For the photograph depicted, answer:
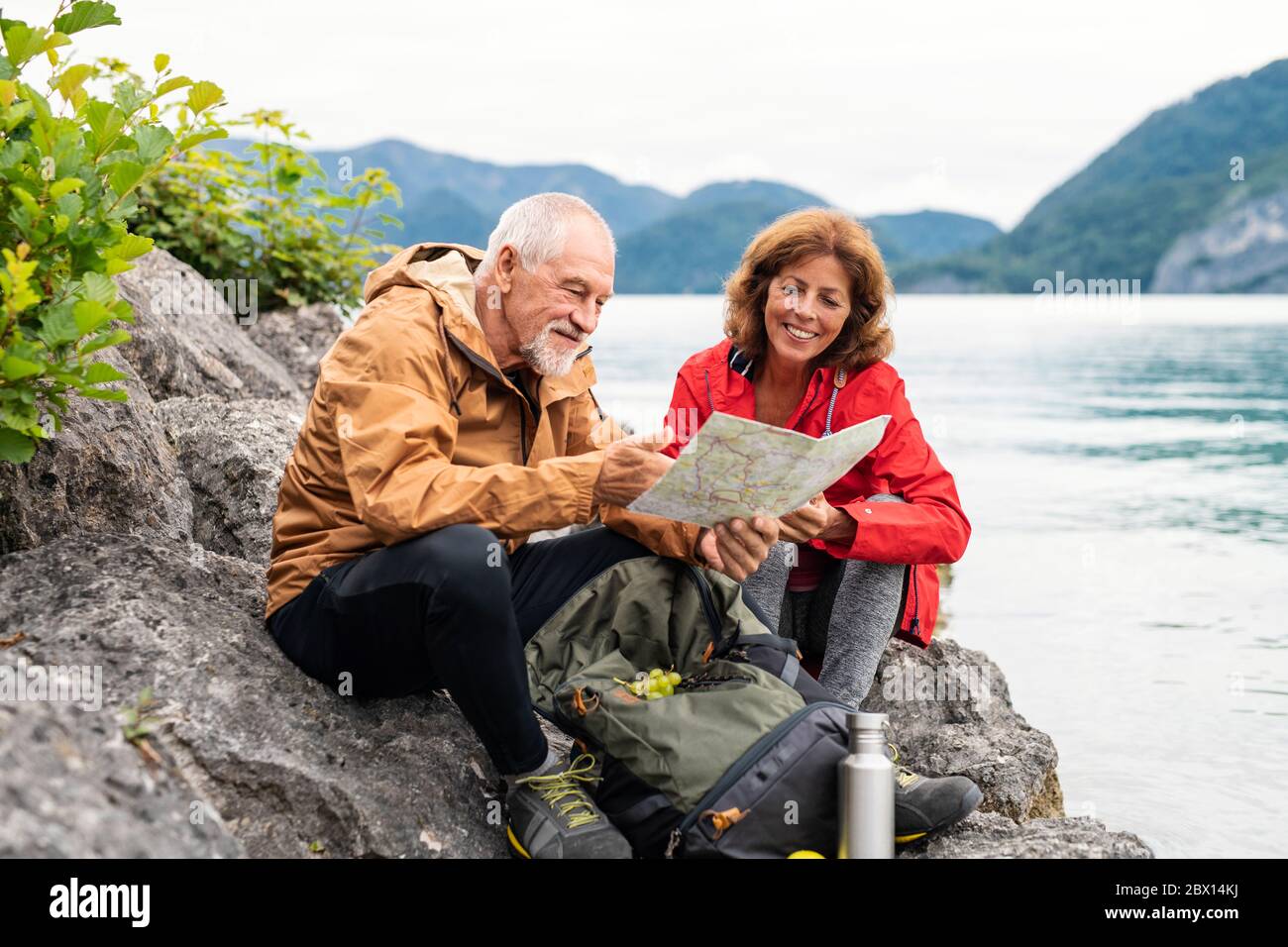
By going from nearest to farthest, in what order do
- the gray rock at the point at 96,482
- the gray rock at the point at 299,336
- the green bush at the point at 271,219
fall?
the gray rock at the point at 96,482 → the green bush at the point at 271,219 → the gray rock at the point at 299,336

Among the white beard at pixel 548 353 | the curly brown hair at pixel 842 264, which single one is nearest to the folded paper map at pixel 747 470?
the white beard at pixel 548 353

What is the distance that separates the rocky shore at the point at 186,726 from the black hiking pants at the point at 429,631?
140 mm

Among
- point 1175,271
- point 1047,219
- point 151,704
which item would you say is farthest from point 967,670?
point 1047,219

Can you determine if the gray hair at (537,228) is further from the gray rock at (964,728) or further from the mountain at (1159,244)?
the mountain at (1159,244)

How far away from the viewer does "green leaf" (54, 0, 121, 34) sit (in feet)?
10.4

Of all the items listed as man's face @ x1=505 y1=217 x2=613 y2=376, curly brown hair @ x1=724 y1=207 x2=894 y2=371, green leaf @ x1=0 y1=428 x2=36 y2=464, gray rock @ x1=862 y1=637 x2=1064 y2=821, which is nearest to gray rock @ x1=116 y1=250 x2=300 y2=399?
green leaf @ x1=0 y1=428 x2=36 y2=464

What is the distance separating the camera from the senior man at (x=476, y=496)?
2.95 metres

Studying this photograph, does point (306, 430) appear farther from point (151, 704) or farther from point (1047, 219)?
point (1047, 219)

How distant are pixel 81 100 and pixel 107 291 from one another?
0.69 metres

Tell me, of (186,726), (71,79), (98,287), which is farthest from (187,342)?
(186,726)

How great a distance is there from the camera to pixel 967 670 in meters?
4.86

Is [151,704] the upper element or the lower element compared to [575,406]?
lower

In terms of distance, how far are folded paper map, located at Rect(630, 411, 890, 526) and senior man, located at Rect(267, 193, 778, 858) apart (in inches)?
5.3

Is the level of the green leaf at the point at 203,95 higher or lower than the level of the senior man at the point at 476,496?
higher
